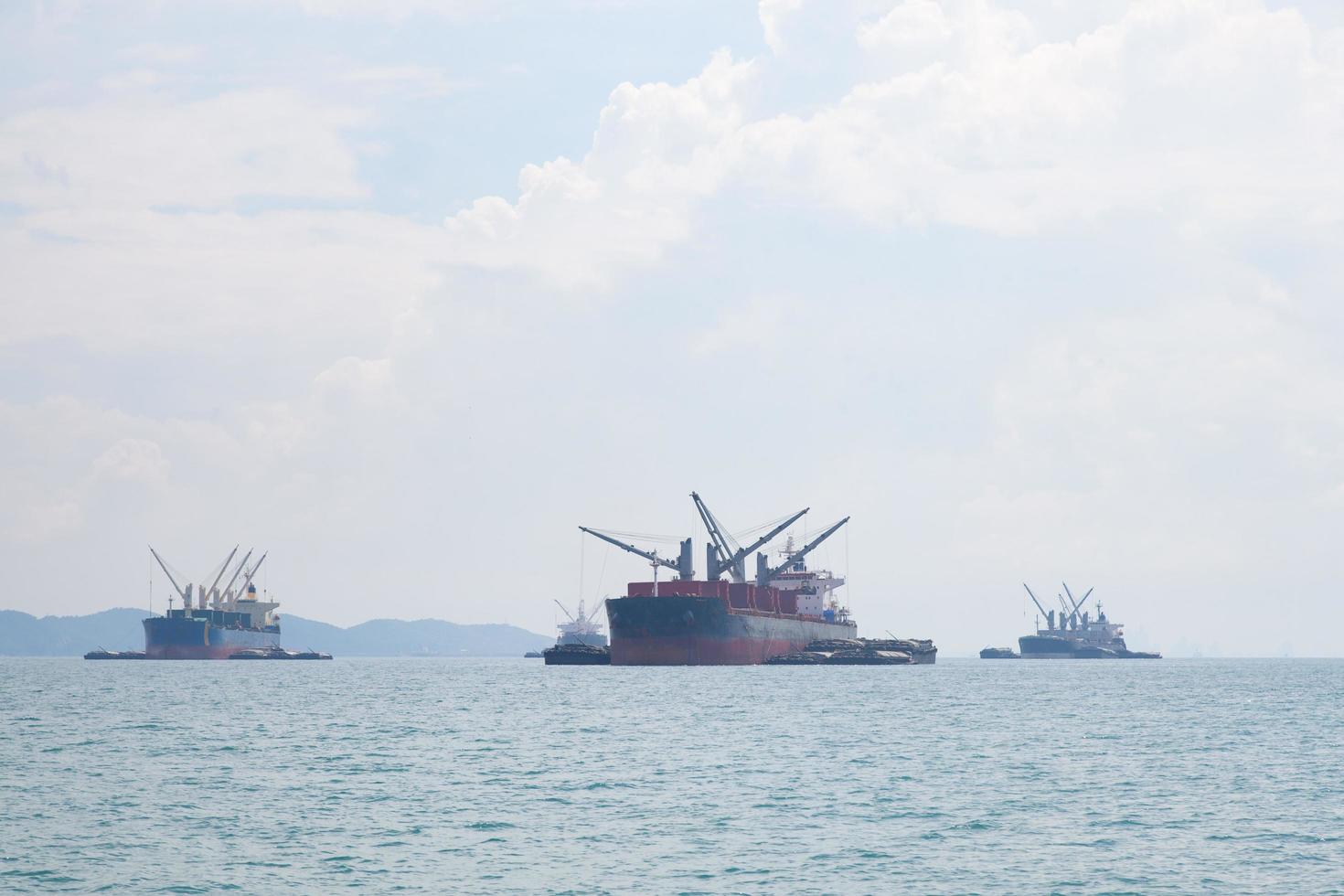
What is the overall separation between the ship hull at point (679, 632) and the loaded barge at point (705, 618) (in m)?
0.09

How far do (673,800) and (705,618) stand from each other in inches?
3867

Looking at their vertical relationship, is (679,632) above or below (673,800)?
above

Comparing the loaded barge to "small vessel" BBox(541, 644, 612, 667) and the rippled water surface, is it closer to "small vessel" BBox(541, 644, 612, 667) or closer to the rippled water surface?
"small vessel" BBox(541, 644, 612, 667)

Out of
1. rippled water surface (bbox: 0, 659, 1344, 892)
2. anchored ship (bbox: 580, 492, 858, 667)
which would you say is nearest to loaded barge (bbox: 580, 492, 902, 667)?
anchored ship (bbox: 580, 492, 858, 667)

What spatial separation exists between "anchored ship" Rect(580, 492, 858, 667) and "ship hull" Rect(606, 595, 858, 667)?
0.31 feet

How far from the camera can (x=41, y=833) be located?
134 feet

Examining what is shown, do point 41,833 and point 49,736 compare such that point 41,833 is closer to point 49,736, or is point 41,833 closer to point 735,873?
point 735,873

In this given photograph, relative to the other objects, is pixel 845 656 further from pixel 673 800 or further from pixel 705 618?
pixel 673 800

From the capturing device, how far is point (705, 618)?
479 ft

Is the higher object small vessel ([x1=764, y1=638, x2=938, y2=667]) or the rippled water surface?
small vessel ([x1=764, y1=638, x2=938, y2=667])

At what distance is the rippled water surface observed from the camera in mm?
35469

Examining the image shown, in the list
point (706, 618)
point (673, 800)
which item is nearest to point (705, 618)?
point (706, 618)

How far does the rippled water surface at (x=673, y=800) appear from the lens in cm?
3547

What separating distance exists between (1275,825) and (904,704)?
55.3 m
